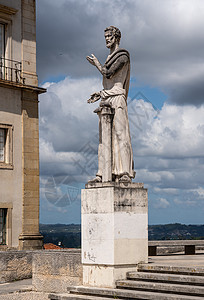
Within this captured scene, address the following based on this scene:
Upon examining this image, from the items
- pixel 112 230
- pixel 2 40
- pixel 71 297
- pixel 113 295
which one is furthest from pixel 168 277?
pixel 2 40

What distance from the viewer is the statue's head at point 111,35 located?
12.0 metres

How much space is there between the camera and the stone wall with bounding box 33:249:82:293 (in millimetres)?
12078

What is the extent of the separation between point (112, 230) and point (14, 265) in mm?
6796

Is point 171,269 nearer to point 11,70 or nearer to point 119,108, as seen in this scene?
point 119,108

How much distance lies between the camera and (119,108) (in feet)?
38.0

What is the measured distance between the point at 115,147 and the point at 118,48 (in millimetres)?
2146

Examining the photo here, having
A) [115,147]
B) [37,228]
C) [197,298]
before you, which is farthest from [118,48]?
[37,228]

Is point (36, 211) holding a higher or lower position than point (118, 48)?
lower

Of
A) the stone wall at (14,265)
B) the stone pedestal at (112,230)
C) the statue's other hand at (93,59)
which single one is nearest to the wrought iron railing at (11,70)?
the stone wall at (14,265)

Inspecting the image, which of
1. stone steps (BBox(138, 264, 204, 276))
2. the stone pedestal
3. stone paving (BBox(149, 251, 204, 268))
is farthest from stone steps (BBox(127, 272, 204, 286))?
stone paving (BBox(149, 251, 204, 268))

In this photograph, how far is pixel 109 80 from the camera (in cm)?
1198

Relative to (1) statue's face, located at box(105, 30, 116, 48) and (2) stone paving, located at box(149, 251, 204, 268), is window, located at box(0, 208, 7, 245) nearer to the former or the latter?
(2) stone paving, located at box(149, 251, 204, 268)

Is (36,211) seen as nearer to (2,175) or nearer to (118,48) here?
(2,175)

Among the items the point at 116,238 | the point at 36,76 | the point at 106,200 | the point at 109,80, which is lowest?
the point at 116,238
